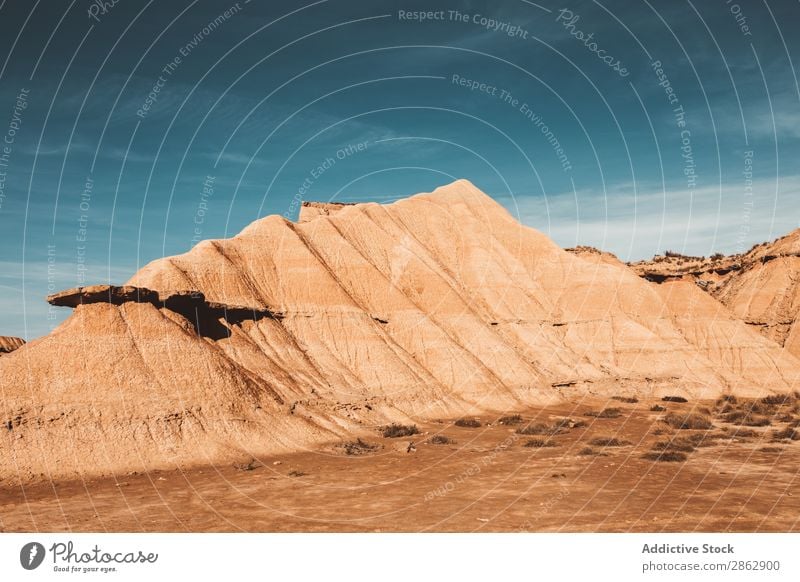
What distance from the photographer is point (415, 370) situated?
43.2 m

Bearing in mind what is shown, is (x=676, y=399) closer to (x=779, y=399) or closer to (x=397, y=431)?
(x=779, y=399)

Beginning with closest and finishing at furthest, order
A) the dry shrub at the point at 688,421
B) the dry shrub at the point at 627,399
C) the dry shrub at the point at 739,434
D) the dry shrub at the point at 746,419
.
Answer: the dry shrub at the point at 739,434
the dry shrub at the point at 688,421
the dry shrub at the point at 746,419
the dry shrub at the point at 627,399

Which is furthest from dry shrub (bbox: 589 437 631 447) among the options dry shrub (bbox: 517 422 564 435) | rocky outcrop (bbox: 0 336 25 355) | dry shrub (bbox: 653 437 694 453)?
rocky outcrop (bbox: 0 336 25 355)

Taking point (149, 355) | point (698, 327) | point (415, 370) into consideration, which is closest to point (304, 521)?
point (149, 355)

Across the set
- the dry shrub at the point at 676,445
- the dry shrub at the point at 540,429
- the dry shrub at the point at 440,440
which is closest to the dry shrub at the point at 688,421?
the dry shrub at the point at 676,445

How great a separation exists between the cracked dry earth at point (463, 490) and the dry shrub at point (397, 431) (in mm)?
722

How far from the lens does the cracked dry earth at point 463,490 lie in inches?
676

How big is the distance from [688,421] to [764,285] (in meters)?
45.5

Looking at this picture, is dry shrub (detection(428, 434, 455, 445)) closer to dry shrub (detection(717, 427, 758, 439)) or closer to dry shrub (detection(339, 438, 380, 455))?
dry shrub (detection(339, 438, 380, 455))

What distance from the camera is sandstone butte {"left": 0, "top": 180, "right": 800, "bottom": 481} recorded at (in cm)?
2567

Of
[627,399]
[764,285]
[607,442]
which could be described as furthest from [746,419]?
[764,285]

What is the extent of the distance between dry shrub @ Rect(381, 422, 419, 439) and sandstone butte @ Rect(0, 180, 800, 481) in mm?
1302
